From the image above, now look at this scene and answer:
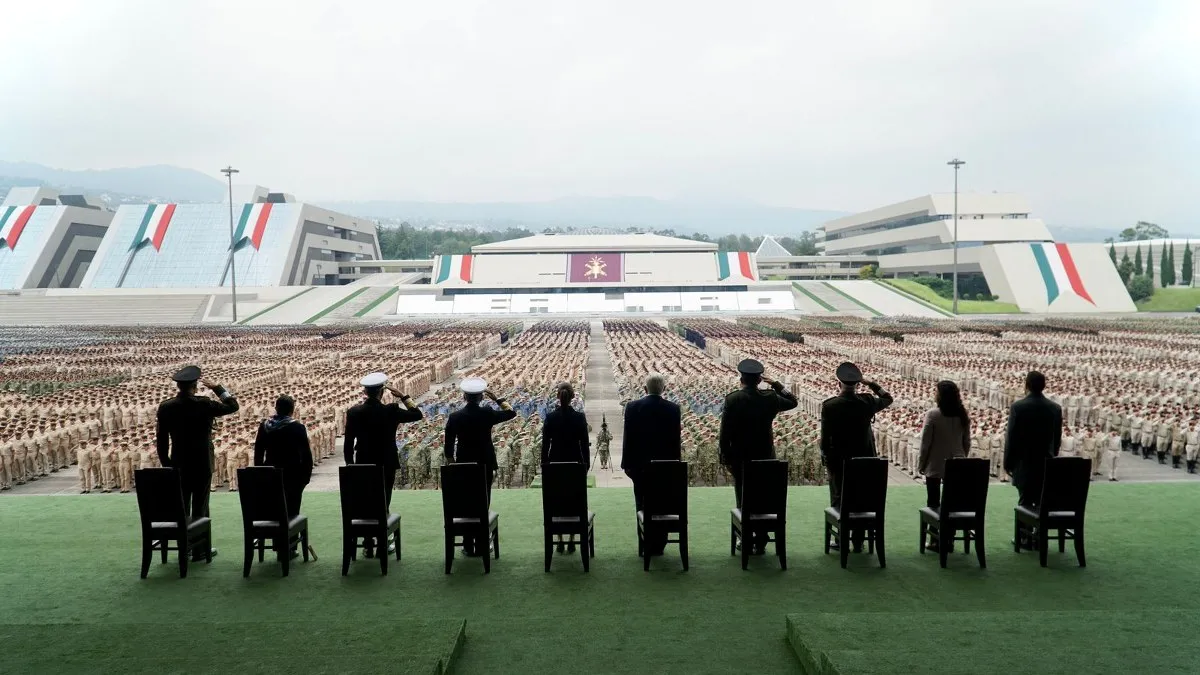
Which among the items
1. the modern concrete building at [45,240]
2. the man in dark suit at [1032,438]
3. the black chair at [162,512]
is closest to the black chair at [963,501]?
the man in dark suit at [1032,438]

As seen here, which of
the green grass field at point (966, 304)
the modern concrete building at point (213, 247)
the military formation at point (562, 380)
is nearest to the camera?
the military formation at point (562, 380)

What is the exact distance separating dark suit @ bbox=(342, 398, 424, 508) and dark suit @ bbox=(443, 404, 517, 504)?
0.31 meters

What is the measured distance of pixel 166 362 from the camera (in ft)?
88.4

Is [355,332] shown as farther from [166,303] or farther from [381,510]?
[381,510]

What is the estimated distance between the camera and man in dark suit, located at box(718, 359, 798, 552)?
6.12 metres

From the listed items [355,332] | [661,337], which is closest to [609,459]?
[661,337]

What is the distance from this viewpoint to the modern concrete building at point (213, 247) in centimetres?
7212

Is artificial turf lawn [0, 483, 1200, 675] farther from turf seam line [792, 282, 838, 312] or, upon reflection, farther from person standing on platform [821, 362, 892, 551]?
turf seam line [792, 282, 838, 312]

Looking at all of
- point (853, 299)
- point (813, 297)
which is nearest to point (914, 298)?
point (853, 299)

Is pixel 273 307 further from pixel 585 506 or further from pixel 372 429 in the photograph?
pixel 585 506

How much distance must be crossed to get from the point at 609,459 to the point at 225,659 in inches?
327

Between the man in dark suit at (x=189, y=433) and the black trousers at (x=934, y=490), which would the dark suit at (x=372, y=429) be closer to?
the man in dark suit at (x=189, y=433)

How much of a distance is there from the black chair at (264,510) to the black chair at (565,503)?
1.89m

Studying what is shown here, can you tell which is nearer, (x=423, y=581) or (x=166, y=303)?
(x=423, y=581)
